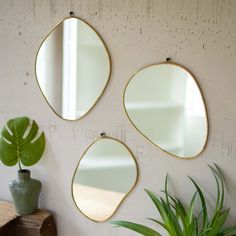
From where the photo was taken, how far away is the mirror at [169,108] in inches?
50.9

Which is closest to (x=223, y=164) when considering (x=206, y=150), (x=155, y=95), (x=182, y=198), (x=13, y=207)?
(x=206, y=150)

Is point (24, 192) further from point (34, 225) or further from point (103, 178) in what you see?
point (103, 178)

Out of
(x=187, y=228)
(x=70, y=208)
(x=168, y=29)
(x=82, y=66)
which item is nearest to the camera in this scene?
(x=187, y=228)

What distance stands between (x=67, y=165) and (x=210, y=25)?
0.90m

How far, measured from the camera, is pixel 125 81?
140cm

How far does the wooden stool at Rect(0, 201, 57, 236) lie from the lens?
151cm

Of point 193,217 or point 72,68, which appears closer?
point 193,217

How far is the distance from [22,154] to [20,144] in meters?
0.05

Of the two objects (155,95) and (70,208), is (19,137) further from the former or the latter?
(155,95)

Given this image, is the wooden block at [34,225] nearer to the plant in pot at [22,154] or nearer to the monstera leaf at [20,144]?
the plant in pot at [22,154]

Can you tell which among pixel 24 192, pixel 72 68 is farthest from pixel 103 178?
pixel 72 68

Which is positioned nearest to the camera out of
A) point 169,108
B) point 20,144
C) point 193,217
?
point 193,217

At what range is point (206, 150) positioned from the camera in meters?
1.31

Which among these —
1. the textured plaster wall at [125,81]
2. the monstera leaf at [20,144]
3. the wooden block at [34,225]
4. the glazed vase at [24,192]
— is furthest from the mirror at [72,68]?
the wooden block at [34,225]
